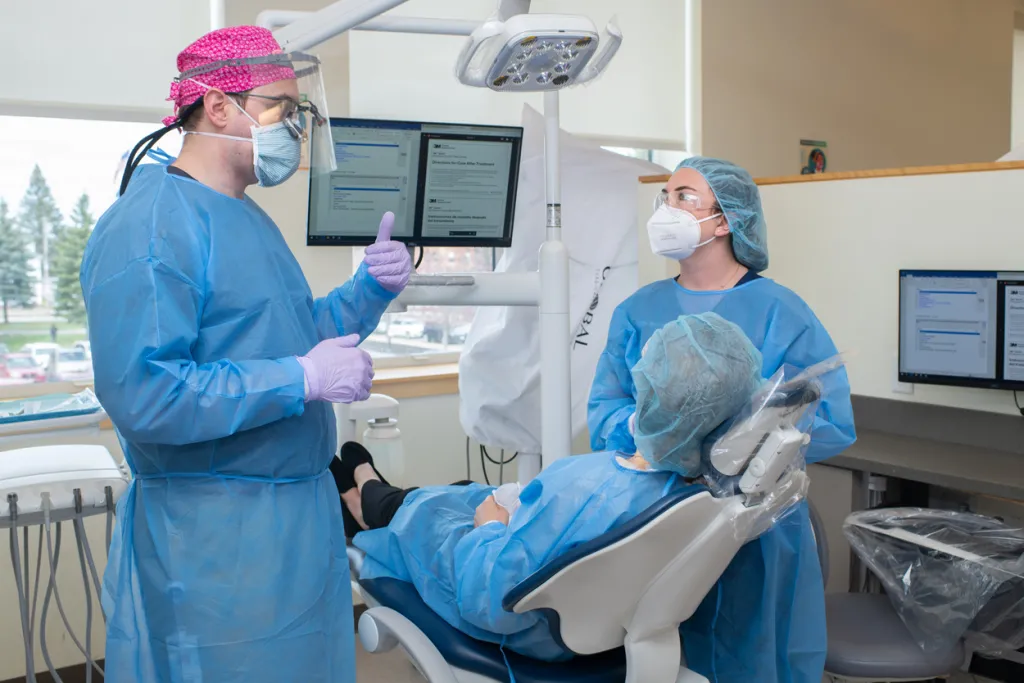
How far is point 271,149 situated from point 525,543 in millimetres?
713

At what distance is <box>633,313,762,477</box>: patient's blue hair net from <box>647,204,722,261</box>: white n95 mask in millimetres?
529

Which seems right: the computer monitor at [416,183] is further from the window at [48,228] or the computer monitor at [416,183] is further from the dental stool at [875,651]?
the dental stool at [875,651]

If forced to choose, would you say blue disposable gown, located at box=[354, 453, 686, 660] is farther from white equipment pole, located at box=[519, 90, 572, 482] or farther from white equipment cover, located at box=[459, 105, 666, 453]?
white equipment cover, located at box=[459, 105, 666, 453]

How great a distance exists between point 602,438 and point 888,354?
115cm

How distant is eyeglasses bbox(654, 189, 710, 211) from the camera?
191 centimetres

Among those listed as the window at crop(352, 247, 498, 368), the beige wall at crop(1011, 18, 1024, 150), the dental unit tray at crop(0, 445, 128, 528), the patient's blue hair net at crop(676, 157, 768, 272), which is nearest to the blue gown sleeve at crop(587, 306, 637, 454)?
the patient's blue hair net at crop(676, 157, 768, 272)

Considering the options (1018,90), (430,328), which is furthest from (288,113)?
(1018,90)

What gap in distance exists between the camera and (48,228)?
2.75m

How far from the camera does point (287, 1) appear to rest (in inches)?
118

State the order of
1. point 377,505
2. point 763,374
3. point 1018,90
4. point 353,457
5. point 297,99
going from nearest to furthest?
point 297,99, point 763,374, point 377,505, point 353,457, point 1018,90

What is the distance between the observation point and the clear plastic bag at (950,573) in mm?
1639

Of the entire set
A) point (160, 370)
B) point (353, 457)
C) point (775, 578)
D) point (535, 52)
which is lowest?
point (775, 578)

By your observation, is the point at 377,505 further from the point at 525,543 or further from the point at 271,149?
the point at 271,149

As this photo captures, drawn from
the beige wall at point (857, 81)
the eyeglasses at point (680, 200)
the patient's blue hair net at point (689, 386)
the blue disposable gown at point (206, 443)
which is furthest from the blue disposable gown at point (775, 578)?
the beige wall at point (857, 81)
